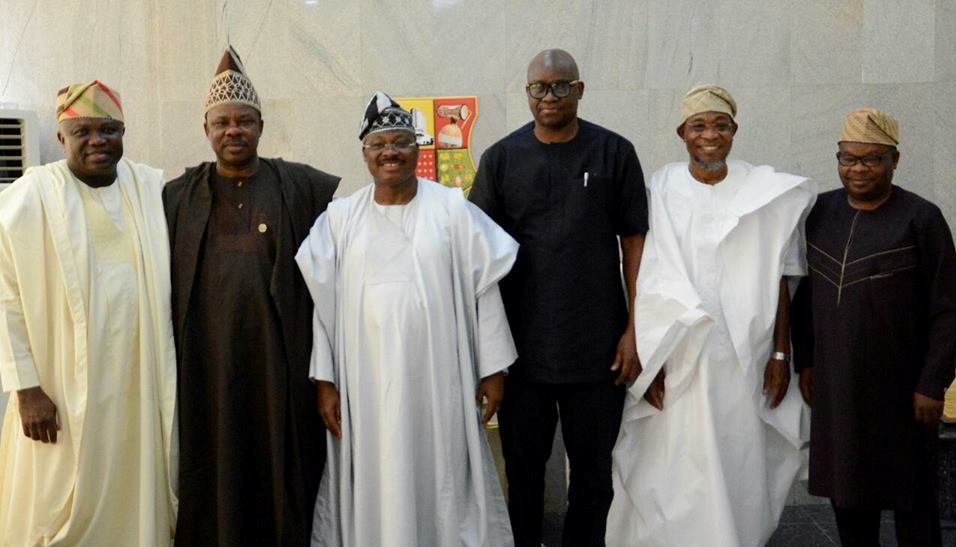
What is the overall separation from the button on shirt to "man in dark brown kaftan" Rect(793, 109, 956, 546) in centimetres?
81

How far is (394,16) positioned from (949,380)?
3470 millimetres

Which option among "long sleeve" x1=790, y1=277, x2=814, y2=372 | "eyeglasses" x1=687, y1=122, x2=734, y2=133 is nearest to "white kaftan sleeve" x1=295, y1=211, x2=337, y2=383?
"eyeglasses" x1=687, y1=122, x2=734, y2=133

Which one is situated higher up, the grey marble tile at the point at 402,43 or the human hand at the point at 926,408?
the grey marble tile at the point at 402,43

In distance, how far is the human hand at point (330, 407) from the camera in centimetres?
369

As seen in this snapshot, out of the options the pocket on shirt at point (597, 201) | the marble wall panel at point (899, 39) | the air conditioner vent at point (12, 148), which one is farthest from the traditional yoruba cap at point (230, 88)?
the marble wall panel at point (899, 39)

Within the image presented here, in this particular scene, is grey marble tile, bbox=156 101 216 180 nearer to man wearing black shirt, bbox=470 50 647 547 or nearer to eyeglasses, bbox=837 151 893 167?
man wearing black shirt, bbox=470 50 647 547

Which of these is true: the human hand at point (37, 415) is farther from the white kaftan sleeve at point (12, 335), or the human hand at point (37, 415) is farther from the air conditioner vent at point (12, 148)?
the air conditioner vent at point (12, 148)

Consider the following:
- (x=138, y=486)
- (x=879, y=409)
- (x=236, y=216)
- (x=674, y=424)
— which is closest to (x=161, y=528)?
(x=138, y=486)

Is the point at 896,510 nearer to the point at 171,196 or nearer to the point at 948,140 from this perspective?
the point at 948,140

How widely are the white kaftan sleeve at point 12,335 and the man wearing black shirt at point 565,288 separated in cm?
182

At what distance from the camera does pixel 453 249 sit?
3703 mm

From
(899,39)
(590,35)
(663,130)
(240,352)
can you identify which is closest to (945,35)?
(899,39)

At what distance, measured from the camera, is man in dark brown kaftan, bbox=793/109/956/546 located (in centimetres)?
351

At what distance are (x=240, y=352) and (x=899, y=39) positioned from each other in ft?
13.1
